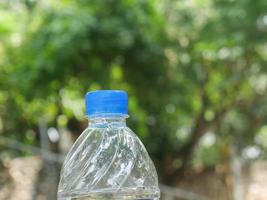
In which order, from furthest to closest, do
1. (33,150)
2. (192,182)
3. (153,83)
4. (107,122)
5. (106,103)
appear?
(192,182) < (153,83) < (33,150) < (107,122) < (106,103)

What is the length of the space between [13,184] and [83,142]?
6.90 feet

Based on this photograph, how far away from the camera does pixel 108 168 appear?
125 centimetres

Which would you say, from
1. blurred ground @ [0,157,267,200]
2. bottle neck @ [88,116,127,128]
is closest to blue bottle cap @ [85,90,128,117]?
bottle neck @ [88,116,127,128]

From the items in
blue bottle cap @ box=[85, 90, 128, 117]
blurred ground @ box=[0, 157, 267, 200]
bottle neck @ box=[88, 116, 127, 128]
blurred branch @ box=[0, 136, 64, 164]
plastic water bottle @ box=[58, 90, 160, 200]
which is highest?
blue bottle cap @ box=[85, 90, 128, 117]

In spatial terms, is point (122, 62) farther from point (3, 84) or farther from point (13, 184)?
point (13, 184)

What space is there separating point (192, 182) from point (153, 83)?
0.91m

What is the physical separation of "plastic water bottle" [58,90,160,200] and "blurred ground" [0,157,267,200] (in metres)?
2.03

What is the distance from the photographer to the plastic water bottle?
4.07ft

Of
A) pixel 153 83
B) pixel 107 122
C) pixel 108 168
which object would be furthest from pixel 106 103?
pixel 153 83

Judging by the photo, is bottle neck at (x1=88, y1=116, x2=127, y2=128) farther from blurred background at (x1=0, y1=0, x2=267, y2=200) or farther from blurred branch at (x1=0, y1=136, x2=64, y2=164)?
blurred branch at (x1=0, y1=136, x2=64, y2=164)

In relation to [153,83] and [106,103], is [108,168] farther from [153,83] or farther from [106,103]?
[153,83]

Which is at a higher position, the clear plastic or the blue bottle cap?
the blue bottle cap

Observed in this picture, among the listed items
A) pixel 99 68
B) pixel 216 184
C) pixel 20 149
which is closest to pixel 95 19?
pixel 99 68


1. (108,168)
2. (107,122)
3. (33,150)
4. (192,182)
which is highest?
(107,122)
